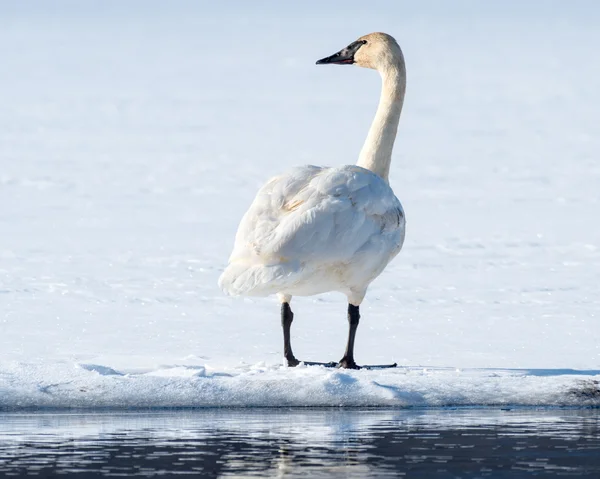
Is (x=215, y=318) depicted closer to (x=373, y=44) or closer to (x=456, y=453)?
(x=373, y=44)

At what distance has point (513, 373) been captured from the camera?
990cm

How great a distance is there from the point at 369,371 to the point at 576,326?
3622 mm

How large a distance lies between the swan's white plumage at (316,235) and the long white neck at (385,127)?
149 centimetres

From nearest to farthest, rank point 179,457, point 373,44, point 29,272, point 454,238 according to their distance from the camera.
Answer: point 179,457 → point 373,44 → point 29,272 → point 454,238

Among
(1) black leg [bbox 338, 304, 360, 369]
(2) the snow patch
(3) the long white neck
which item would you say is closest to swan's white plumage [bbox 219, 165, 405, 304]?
(1) black leg [bbox 338, 304, 360, 369]

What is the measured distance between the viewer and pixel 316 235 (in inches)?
403

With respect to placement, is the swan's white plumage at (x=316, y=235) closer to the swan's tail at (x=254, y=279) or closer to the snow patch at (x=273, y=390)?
the swan's tail at (x=254, y=279)

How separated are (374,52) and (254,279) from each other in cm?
430

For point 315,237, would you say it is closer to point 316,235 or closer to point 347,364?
point 316,235

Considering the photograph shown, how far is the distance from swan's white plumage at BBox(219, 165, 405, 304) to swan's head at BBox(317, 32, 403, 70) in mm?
2836

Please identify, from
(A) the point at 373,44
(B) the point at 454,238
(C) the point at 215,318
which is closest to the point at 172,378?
(C) the point at 215,318

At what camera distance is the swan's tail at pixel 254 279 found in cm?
1014

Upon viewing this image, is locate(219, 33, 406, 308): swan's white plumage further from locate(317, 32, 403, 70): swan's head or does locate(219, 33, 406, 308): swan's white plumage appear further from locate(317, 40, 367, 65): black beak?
locate(317, 40, 367, 65): black beak

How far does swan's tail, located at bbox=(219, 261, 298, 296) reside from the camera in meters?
10.1
